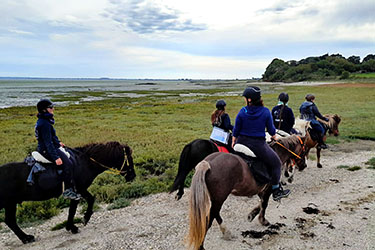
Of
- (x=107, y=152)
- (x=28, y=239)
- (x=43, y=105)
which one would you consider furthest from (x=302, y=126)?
(x=28, y=239)

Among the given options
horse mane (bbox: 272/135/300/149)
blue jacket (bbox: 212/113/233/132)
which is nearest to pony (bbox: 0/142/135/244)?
blue jacket (bbox: 212/113/233/132)

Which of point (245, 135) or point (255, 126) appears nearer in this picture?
point (255, 126)

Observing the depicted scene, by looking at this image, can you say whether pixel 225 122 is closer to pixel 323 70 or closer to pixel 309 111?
pixel 309 111

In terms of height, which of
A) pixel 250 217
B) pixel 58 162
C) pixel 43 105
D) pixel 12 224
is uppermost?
pixel 43 105

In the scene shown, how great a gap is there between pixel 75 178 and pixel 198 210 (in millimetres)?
2954

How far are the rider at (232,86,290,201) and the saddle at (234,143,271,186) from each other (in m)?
0.08

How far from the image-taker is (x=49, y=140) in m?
5.20

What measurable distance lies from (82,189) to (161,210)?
2027mm

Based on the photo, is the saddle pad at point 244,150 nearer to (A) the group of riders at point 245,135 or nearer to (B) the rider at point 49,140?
(A) the group of riders at point 245,135

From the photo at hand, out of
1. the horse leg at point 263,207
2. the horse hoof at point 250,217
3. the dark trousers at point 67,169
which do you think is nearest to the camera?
the dark trousers at point 67,169

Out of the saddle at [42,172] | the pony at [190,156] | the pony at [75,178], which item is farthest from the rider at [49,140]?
the pony at [190,156]

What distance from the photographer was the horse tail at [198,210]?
14.3 ft

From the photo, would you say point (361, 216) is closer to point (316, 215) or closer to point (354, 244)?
point (316, 215)

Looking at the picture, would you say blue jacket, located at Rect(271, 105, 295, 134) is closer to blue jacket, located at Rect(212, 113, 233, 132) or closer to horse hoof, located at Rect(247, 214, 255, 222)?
blue jacket, located at Rect(212, 113, 233, 132)
